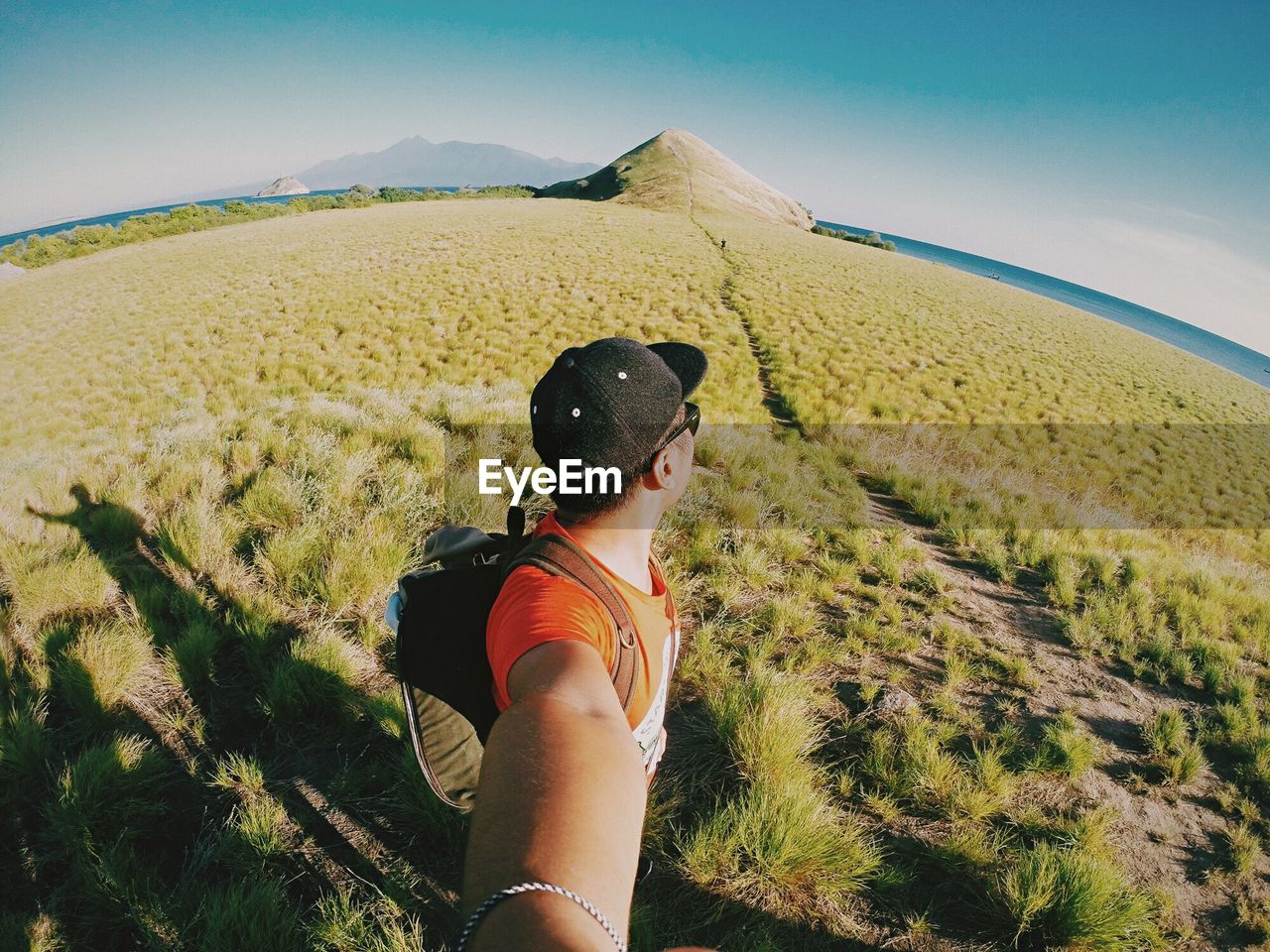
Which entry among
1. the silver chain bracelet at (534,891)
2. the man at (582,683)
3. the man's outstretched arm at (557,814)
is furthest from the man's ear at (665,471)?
the silver chain bracelet at (534,891)

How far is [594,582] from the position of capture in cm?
143

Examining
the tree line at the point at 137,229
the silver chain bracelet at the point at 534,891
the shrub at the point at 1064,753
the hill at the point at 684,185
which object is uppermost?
the hill at the point at 684,185

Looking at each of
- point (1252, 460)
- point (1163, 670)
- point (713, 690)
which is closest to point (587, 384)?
point (713, 690)

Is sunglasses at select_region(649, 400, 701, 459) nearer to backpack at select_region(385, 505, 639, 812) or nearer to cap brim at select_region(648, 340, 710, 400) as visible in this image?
cap brim at select_region(648, 340, 710, 400)

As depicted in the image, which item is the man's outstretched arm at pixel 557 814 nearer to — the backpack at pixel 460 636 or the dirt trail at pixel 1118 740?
the backpack at pixel 460 636

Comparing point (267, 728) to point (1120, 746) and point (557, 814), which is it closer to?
point (557, 814)

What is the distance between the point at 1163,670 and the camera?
12.2 feet

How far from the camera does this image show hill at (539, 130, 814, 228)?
59.9m

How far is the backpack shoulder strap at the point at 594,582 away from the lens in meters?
1.39

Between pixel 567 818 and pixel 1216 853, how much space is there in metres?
3.69

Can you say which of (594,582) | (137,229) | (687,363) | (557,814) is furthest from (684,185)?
(557,814)

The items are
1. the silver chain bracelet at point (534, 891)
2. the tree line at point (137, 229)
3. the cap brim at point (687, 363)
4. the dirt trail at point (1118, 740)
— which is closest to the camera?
the silver chain bracelet at point (534, 891)

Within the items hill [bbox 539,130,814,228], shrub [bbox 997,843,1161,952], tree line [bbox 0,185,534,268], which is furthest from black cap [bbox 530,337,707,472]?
hill [bbox 539,130,814,228]

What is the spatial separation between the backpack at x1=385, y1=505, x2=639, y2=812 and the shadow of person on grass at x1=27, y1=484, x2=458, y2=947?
682 millimetres
